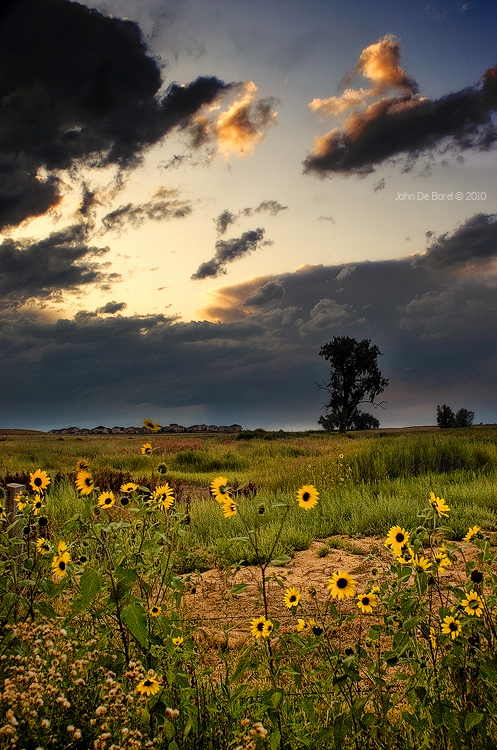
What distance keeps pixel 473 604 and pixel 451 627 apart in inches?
5.4

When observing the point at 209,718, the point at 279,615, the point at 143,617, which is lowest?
the point at 279,615

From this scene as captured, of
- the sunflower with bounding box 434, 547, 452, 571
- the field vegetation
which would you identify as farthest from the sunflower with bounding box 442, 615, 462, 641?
the sunflower with bounding box 434, 547, 452, 571

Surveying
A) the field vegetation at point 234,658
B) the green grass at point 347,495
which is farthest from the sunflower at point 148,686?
the green grass at point 347,495

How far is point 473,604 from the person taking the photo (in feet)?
7.07

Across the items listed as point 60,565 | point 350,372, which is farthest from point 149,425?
point 350,372

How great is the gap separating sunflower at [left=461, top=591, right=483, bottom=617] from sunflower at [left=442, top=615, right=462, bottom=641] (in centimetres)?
9

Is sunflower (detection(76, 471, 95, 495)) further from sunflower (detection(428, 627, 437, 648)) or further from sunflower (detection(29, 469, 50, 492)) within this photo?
sunflower (detection(428, 627, 437, 648))

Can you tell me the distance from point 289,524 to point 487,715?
533 cm

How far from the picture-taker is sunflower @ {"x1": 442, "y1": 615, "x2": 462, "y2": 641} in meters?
2.11

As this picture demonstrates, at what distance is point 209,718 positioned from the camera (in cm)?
230

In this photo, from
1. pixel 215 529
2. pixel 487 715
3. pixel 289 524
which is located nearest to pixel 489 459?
pixel 289 524

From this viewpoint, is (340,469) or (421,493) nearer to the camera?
(421,493)

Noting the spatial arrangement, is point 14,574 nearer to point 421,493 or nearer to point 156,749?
point 156,749

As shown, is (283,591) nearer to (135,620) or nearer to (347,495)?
(135,620)
